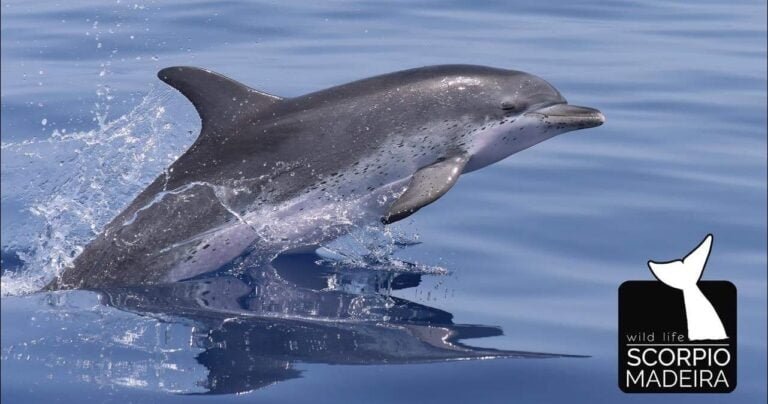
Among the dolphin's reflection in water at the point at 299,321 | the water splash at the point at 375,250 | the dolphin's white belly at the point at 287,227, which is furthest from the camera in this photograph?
the water splash at the point at 375,250

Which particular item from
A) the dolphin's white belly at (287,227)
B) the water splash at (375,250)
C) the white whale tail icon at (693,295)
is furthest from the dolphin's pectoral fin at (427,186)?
the white whale tail icon at (693,295)

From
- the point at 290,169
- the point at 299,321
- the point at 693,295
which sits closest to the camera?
Answer: the point at 693,295

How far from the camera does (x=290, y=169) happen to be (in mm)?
7672

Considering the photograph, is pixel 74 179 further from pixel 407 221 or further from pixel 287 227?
pixel 407 221

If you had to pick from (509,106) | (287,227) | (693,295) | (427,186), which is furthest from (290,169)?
(693,295)

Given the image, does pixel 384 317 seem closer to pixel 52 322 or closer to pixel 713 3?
pixel 52 322

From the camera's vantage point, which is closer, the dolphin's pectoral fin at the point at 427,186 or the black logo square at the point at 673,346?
the black logo square at the point at 673,346

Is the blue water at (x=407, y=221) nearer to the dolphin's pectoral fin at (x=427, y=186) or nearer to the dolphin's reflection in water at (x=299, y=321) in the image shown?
the dolphin's reflection in water at (x=299, y=321)

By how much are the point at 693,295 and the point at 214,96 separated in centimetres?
298

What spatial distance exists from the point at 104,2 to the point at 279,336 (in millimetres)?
9189

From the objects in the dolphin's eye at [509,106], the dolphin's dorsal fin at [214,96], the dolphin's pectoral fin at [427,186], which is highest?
the dolphin's eye at [509,106]

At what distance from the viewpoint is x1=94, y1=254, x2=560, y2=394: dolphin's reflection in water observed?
244 inches

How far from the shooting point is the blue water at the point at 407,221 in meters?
6.11

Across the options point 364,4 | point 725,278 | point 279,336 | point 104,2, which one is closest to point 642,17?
point 364,4
